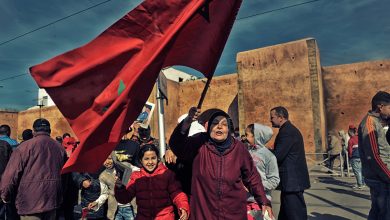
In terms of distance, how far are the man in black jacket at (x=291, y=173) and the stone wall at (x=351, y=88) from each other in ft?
59.3

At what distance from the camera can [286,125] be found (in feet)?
14.3

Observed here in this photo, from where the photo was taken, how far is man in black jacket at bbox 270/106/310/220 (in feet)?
13.6

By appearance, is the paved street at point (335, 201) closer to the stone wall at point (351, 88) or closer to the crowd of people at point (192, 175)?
the crowd of people at point (192, 175)

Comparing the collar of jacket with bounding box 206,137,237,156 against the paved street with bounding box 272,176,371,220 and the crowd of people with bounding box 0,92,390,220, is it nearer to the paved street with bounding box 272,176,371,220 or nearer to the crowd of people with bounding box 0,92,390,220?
the crowd of people with bounding box 0,92,390,220

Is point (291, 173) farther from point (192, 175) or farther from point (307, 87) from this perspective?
point (307, 87)

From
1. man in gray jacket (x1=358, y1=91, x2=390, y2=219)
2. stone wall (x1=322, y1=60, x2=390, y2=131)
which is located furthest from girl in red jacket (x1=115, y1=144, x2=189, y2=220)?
stone wall (x1=322, y1=60, x2=390, y2=131)

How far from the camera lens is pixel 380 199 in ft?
13.4

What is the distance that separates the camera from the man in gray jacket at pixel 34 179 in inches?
147

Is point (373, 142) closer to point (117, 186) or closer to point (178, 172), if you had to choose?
point (178, 172)

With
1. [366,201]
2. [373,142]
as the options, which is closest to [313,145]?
[366,201]

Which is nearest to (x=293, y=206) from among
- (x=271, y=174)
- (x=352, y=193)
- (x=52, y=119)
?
(x=271, y=174)

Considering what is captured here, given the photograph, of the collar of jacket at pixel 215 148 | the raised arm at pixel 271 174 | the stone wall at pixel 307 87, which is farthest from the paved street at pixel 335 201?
the stone wall at pixel 307 87

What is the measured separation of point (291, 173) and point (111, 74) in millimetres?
2659

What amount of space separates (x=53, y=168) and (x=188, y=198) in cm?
189
